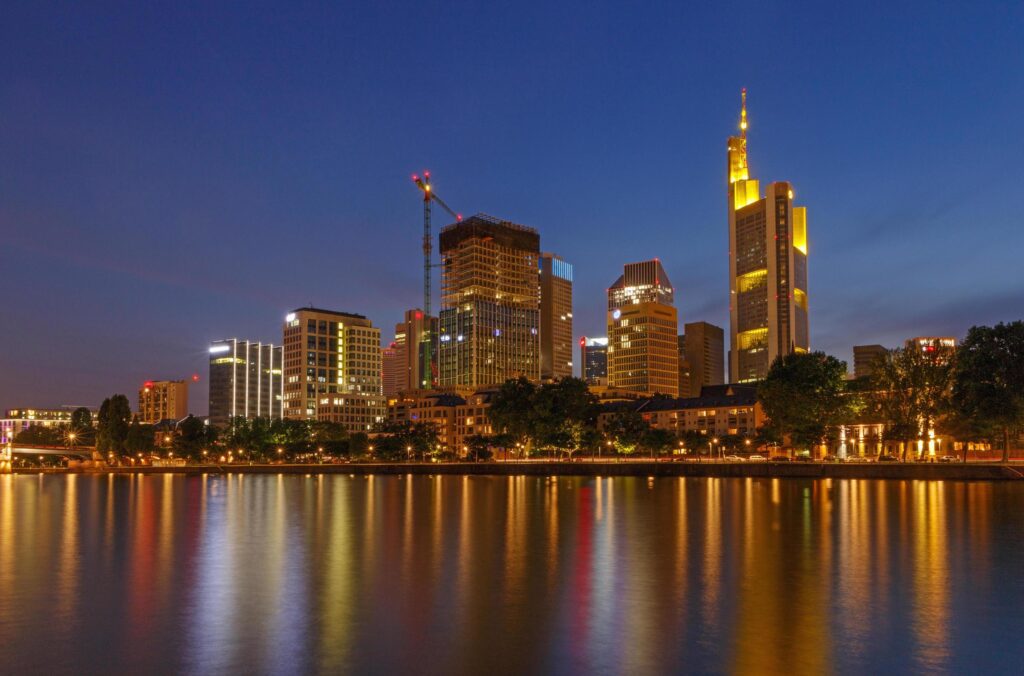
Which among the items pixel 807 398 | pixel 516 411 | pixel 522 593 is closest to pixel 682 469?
pixel 807 398

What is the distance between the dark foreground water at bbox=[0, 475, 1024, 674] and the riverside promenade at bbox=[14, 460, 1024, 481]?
51.6 metres

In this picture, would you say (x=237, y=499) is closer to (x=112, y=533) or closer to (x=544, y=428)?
(x=112, y=533)

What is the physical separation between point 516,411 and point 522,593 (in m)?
142

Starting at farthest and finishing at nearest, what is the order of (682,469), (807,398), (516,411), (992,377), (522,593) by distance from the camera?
(516,411) < (807,398) < (682,469) < (992,377) < (522,593)

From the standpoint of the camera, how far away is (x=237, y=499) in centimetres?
8756

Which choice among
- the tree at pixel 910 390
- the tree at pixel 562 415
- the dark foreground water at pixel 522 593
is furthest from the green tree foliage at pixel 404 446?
the dark foreground water at pixel 522 593

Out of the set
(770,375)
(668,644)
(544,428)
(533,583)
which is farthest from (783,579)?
(544,428)

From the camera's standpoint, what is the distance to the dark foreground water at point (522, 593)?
70.2 ft

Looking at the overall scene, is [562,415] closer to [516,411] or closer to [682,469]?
[516,411]

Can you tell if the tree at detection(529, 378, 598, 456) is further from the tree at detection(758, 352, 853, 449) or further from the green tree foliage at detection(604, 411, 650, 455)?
the tree at detection(758, 352, 853, 449)

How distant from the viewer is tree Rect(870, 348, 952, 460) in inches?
5037

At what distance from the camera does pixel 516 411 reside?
17150cm

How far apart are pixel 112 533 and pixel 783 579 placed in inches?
1665

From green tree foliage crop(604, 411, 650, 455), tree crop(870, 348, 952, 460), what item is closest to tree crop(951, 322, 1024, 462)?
tree crop(870, 348, 952, 460)
